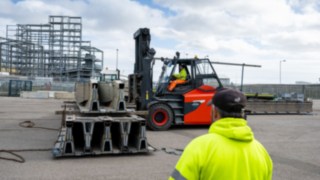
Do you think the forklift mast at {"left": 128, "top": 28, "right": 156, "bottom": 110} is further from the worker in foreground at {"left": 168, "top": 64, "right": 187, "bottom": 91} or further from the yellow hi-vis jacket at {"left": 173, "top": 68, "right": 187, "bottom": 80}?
the yellow hi-vis jacket at {"left": 173, "top": 68, "right": 187, "bottom": 80}

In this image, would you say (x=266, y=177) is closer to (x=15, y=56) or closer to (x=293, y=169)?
(x=293, y=169)

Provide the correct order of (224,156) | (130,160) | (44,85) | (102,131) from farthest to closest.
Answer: (44,85), (102,131), (130,160), (224,156)

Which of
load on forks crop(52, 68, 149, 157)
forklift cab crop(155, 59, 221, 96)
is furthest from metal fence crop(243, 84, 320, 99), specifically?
load on forks crop(52, 68, 149, 157)

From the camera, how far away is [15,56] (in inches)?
2269

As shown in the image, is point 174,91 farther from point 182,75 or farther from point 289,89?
point 289,89

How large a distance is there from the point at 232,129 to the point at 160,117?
10517 millimetres

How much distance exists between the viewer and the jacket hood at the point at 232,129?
7.52ft

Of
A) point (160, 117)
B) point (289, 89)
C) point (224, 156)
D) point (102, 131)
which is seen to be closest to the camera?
point (224, 156)

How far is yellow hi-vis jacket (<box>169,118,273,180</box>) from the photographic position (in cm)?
219

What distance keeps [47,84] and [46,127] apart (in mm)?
32883

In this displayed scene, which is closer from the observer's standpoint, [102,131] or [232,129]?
[232,129]

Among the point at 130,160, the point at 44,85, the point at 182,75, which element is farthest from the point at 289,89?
the point at 130,160

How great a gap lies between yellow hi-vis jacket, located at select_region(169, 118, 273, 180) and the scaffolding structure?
50.7 metres

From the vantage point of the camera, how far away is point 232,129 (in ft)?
7.51
